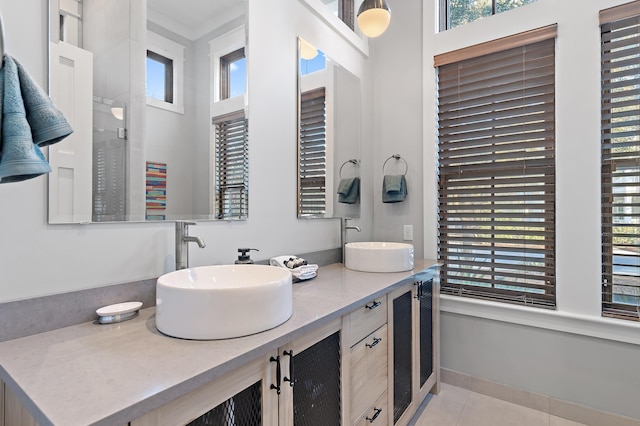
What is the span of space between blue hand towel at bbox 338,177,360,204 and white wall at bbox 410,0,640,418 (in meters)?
1.10

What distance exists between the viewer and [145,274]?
3.72 ft

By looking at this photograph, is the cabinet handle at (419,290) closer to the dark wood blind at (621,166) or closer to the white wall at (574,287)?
the white wall at (574,287)

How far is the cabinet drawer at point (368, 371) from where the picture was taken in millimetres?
1229

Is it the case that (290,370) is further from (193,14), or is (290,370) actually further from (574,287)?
(574,287)

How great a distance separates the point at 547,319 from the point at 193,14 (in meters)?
2.35

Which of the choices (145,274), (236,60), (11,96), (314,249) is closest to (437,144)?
(314,249)

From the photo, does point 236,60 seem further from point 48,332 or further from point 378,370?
point 378,370

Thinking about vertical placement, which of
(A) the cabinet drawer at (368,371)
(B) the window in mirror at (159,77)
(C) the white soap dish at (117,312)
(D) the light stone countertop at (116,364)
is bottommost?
(A) the cabinet drawer at (368,371)

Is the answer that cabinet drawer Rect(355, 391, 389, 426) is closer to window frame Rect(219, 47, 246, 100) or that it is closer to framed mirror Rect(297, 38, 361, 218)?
framed mirror Rect(297, 38, 361, 218)

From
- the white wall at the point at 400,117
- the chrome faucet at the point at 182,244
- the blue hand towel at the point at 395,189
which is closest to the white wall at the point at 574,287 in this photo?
the white wall at the point at 400,117

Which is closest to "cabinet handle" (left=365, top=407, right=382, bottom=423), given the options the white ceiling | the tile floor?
the tile floor

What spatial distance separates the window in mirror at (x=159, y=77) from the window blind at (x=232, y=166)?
21 cm

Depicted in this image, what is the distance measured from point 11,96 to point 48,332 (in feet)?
1.98

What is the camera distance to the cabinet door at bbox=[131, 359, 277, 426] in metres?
0.66
